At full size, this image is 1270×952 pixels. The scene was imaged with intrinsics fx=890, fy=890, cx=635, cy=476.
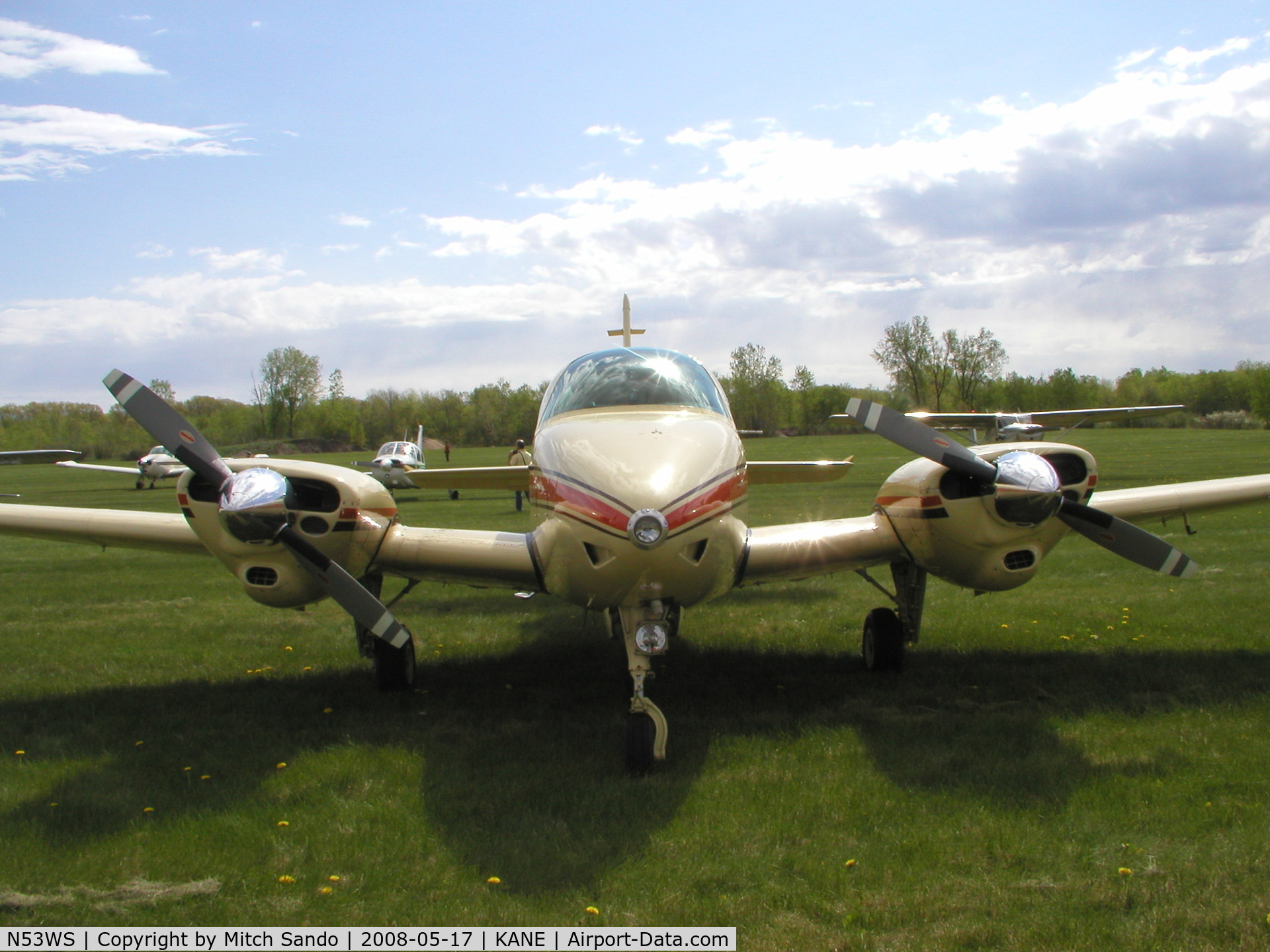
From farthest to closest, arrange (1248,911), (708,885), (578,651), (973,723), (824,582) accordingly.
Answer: (824,582), (578,651), (973,723), (708,885), (1248,911)

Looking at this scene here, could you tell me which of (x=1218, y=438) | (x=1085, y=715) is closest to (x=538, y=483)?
(x=1085, y=715)

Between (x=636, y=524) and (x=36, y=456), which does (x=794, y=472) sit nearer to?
(x=636, y=524)

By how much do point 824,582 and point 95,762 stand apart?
9.31 m

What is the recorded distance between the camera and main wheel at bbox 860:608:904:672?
7559mm

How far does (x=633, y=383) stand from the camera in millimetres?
6367

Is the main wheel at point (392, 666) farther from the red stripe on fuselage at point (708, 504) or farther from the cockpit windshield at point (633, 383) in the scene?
the red stripe on fuselage at point (708, 504)

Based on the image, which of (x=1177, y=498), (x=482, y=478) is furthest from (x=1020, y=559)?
(x=482, y=478)

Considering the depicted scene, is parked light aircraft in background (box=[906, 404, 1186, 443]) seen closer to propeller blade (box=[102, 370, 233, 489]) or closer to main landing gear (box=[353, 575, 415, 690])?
main landing gear (box=[353, 575, 415, 690])

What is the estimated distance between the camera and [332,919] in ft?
12.4

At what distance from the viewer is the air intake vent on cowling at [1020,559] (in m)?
6.30

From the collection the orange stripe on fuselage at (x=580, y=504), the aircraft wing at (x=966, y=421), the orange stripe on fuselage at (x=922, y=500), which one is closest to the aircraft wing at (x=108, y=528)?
the orange stripe on fuselage at (x=580, y=504)

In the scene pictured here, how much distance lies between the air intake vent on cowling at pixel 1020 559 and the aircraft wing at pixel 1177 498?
1.77 m

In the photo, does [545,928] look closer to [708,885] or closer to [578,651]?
[708,885]

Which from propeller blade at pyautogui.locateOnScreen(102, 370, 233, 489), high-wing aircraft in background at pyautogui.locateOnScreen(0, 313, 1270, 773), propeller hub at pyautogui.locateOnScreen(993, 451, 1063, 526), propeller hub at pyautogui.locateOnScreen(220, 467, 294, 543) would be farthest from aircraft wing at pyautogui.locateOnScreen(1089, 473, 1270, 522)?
propeller blade at pyautogui.locateOnScreen(102, 370, 233, 489)
